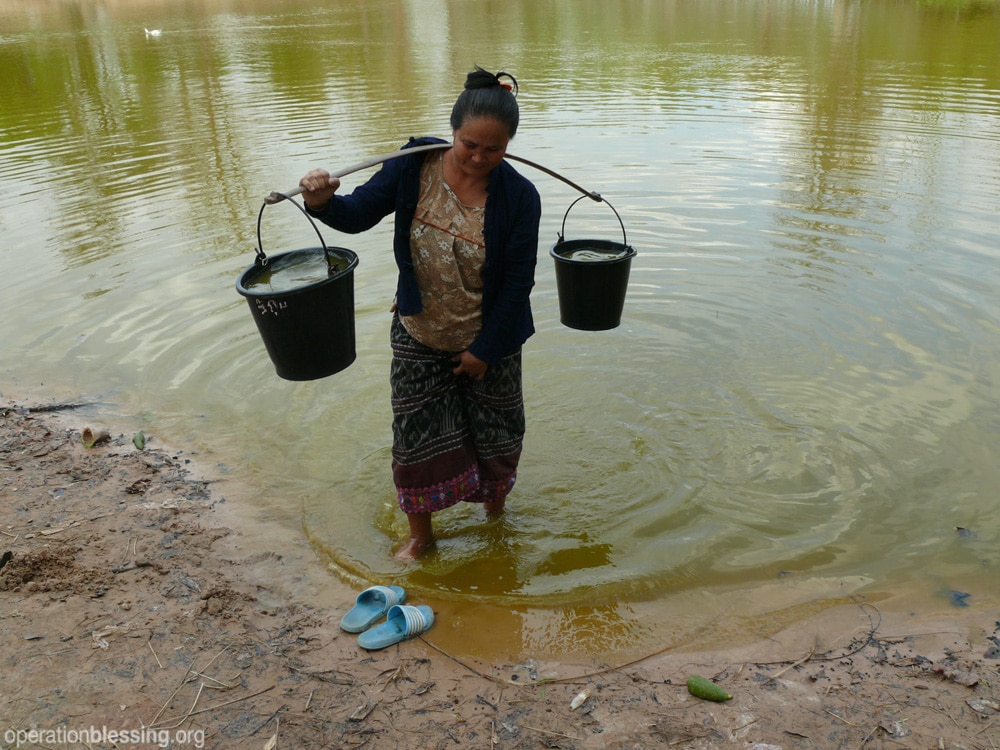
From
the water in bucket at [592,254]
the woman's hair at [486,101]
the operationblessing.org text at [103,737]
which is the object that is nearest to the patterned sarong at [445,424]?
the woman's hair at [486,101]

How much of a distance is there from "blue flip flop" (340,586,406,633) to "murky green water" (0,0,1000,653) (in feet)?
0.65

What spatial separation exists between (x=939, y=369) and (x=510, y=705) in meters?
3.19

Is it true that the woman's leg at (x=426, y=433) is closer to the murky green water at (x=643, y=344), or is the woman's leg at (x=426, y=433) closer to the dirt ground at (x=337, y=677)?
the murky green water at (x=643, y=344)

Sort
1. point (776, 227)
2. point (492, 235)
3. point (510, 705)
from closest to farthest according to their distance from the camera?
point (510, 705) < point (492, 235) < point (776, 227)

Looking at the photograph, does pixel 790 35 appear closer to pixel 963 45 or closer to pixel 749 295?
pixel 963 45

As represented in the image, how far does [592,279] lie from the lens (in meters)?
3.60

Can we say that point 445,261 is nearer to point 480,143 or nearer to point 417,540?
point 480,143

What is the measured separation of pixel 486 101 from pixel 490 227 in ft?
1.26

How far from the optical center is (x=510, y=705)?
2377mm

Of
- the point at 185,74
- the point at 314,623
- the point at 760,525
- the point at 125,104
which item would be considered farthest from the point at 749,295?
the point at 185,74

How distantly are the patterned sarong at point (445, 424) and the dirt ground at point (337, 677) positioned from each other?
1.64ft

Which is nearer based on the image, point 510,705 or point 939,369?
point 510,705

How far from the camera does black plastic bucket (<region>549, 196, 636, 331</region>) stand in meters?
3.56

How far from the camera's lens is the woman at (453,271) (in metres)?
2.50
